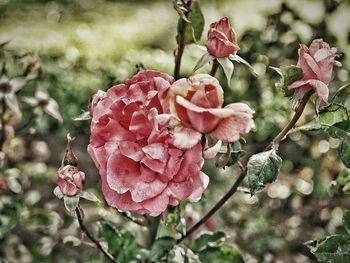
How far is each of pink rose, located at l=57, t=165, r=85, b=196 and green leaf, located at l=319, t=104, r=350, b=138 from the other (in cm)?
30

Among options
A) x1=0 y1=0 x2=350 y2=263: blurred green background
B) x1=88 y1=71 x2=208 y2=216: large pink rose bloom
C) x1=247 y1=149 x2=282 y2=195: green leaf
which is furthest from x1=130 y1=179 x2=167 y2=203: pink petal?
x1=0 y1=0 x2=350 y2=263: blurred green background

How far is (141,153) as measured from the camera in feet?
2.25

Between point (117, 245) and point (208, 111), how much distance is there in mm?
506

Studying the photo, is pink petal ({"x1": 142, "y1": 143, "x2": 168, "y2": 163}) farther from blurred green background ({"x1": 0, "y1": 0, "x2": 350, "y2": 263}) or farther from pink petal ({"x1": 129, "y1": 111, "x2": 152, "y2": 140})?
blurred green background ({"x1": 0, "y1": 0, "x2": 350, "y2": 263})

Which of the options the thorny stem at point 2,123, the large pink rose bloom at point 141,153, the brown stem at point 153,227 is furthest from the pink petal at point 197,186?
the thorny stem at point 2,123

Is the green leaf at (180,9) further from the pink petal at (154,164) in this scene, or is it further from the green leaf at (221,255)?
the green leaf at (221,255)

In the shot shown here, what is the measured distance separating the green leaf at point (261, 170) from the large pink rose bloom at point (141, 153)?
0.06 meters

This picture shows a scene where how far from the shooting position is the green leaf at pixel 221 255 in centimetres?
96

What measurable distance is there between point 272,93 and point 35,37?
6.71 feet

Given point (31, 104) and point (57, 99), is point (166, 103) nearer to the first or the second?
point (31, 104)

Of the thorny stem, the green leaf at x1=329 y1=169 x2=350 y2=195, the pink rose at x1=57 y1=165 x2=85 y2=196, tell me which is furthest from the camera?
the thorny stem

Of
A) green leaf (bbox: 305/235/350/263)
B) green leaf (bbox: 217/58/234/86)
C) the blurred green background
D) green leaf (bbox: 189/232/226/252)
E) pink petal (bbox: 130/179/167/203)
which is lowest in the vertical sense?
the blurred green background

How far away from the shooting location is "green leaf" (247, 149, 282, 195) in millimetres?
707

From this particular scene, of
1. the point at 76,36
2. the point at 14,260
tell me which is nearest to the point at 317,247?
the point at 14,260
